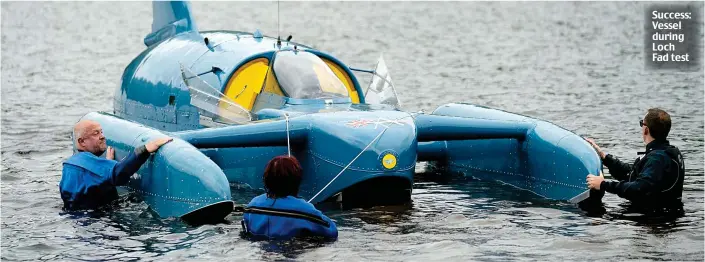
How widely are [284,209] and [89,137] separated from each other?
2967mm

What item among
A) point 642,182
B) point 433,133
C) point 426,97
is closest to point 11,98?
point 426,97

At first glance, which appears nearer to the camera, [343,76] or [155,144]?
[155,144]

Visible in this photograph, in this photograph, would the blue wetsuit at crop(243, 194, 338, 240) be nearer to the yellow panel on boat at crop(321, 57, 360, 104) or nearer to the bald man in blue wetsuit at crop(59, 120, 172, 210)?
the bald man in blue wetsuit at crop(59, 120, 172, 210)

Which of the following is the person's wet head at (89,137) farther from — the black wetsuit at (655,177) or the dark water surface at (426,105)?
the black wetsuit at (655,177)

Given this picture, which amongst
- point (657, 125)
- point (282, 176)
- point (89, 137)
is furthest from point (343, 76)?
point (282, 176)

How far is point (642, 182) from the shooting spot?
12.8m

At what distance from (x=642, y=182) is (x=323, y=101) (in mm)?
4157

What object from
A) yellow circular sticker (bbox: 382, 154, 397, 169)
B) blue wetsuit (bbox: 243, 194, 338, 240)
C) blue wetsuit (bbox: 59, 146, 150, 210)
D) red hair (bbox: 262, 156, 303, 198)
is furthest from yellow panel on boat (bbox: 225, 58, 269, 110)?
red hair (bbox: 262, 156, 303, 198)

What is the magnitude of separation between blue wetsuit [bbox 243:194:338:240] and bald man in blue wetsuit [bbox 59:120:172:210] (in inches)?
77.7

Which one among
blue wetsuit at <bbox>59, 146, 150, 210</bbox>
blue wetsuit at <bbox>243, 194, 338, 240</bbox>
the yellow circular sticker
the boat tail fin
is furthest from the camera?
the boat tail fin

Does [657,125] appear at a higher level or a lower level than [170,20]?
lower

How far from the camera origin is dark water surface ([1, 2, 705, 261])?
11758 mm

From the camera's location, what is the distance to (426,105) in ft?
81.7

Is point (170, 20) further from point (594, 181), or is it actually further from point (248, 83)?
point (594, 181)
